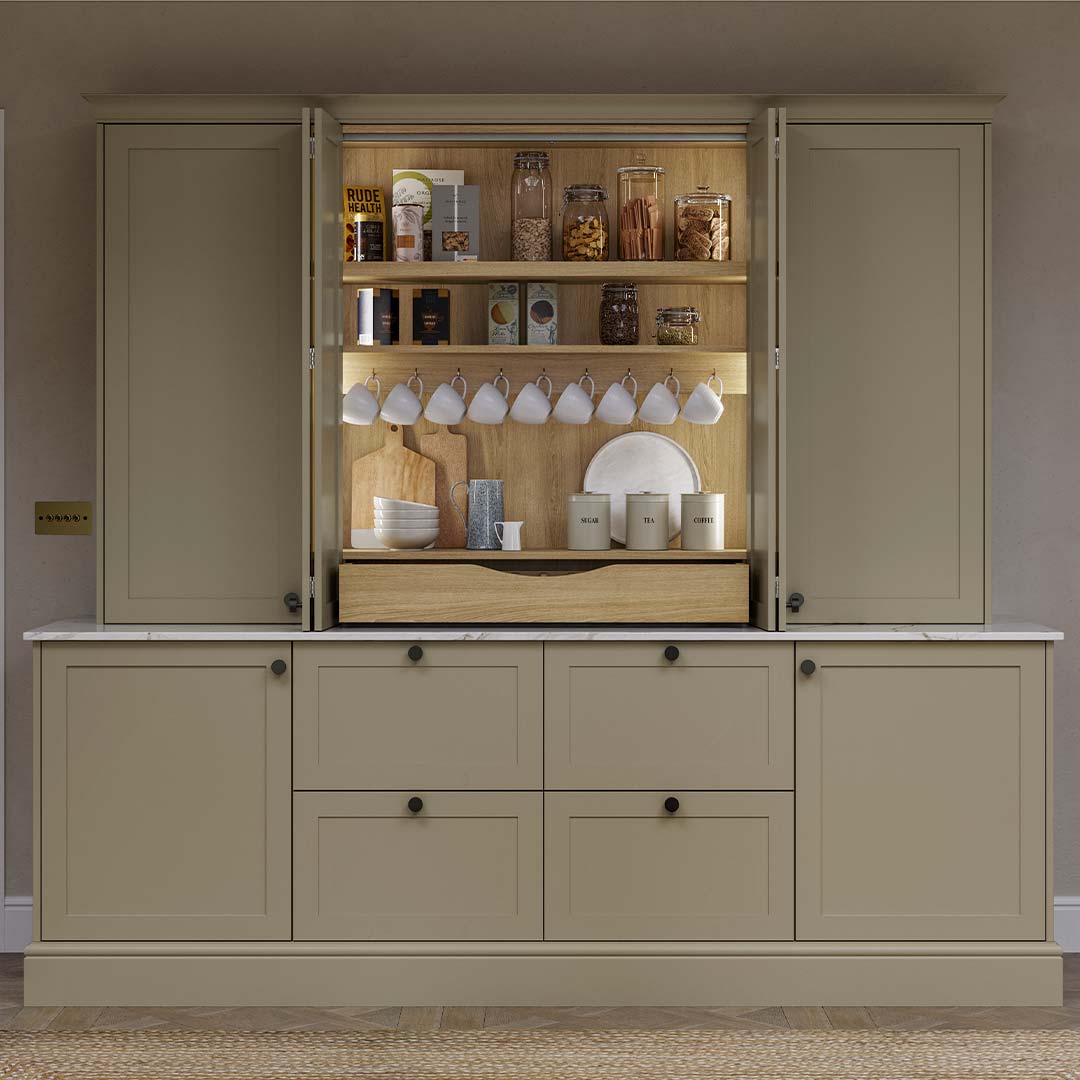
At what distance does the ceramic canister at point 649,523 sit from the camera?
2.89m

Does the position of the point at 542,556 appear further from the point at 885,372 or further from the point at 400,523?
the point at 885,372

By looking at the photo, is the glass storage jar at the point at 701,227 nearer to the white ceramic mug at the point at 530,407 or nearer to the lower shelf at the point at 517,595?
the white ceramic mug at the point at 530,407

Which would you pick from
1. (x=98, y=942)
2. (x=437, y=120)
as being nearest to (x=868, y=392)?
(x=437, y=120)

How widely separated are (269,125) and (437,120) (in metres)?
0.41

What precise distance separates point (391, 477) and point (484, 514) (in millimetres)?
299

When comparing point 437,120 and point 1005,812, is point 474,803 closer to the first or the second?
point 1005,812

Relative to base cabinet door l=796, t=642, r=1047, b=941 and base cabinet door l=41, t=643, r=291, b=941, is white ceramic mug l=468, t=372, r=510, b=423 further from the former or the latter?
base cabinet door l=796, t=642, r=1047, b=941

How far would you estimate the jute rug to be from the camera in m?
2.37

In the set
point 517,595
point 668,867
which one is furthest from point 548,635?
point 668,867

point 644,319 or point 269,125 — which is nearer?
point 269,125

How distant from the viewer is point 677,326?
2908 millimetres

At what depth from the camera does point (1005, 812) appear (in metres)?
2.68

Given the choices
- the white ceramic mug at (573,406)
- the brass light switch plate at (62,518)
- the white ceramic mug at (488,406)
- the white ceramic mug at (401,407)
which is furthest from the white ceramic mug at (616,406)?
the brass light switch plate at (62,518)

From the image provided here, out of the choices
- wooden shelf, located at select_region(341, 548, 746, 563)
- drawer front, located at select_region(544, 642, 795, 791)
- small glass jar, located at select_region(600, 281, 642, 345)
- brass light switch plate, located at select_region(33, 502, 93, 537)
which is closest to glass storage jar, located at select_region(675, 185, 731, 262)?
small glass jar, located at select_region(600, 281, 642, 345)
